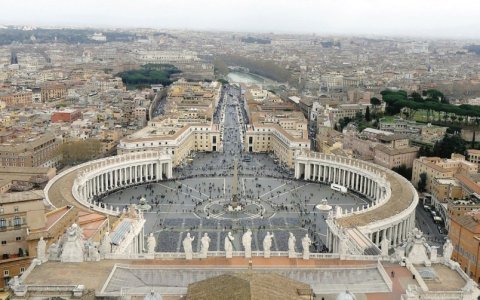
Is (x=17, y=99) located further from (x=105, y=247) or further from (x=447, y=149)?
(x=105, y=247)

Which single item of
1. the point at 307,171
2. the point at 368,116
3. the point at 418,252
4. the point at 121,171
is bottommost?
the point at 121,171

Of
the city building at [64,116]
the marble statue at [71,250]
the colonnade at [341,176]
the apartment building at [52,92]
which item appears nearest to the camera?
the marble statue at [71,250]

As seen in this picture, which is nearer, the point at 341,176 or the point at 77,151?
the point at 341,176

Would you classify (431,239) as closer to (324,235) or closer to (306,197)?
(324,235)

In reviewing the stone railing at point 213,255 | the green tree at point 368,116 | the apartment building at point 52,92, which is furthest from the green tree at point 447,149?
the apartment building at point 52,92

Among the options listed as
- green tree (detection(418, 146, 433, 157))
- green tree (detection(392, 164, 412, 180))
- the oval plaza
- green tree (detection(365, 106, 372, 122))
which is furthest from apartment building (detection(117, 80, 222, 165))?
green tree (detection(418, 146, 433, 157))

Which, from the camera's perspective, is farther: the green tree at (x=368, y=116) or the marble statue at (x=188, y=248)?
the green tree at (x=368, y=116)

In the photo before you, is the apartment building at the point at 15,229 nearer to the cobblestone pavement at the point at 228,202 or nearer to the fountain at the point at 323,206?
the cobblestone pavement at the point at 228,202

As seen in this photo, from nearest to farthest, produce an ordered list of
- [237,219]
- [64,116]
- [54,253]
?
[54,253]
[237,219]
[64,116]

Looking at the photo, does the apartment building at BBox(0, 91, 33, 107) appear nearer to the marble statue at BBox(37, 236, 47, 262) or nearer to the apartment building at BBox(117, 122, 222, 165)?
the apartment building at BBox(117, 122, 222, 165)

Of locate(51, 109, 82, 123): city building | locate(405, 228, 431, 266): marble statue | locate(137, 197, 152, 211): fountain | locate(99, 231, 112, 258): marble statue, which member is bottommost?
locate(137, 197, 152, 211): fountain

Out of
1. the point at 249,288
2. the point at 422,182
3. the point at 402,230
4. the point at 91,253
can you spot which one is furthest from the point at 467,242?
the point at 91,253

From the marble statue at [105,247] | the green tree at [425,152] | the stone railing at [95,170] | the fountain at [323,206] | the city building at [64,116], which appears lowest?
the fountain at [323,206]
